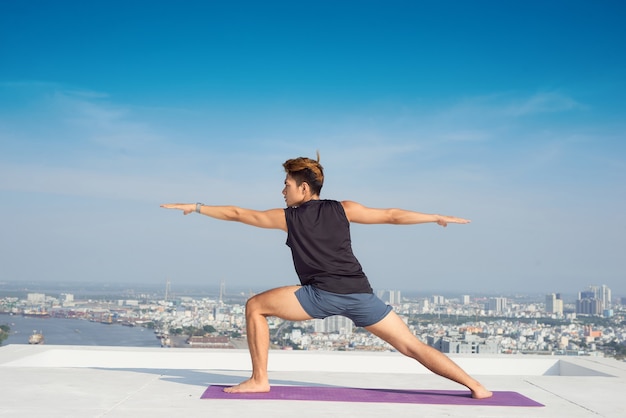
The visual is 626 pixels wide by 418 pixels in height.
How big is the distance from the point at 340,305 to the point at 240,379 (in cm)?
148

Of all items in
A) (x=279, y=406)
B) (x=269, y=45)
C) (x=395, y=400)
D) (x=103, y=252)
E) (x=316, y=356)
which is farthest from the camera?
(x=103, y=252)

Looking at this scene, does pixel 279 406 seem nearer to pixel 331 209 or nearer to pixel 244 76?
pixel 331 209

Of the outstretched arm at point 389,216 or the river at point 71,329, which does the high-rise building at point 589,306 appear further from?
the outstretched arm at point 389,216

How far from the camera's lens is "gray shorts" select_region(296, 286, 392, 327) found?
3.82 meters

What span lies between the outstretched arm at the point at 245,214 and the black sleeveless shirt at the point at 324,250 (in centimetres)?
5

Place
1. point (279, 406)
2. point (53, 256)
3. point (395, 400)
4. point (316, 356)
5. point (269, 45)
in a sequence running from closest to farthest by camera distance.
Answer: point (279, 406)
point (395, 400)
point (316, 356)
point (269, 45)
point (53, 256)

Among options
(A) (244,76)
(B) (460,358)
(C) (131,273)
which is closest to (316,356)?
(B) (460,358)

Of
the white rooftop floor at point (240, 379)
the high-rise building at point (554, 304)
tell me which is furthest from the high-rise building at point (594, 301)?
the white rooftop floor at point (240, 379)

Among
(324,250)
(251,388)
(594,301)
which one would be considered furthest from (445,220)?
(594,301)

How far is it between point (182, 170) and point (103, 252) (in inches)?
406

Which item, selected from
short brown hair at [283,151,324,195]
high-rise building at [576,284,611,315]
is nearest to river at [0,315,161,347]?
short brown hair at [283,151,324,195]

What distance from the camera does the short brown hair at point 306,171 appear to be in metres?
4.02

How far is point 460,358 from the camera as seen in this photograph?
603 cm

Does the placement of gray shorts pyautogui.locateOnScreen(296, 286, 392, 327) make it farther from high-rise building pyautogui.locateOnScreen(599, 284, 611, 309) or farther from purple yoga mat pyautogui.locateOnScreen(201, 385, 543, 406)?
high-rise building pyautogui.locateOnScreen(599, 284, 611, 309)
